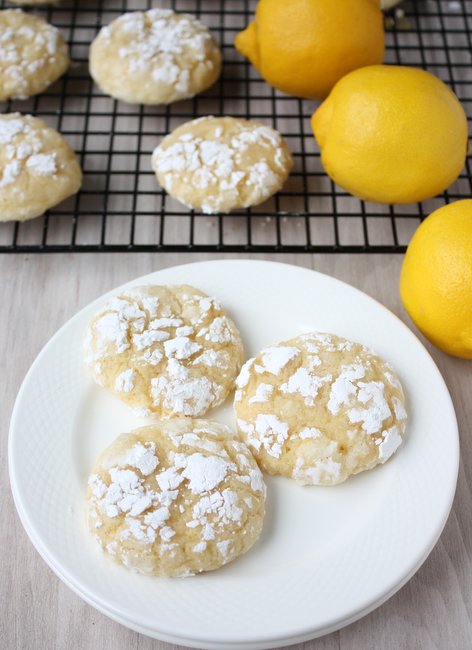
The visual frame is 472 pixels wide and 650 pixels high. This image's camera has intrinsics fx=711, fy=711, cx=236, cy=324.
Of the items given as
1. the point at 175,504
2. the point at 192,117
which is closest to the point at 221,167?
the point at 192,117

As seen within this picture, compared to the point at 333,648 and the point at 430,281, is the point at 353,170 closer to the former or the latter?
the point at 430,281

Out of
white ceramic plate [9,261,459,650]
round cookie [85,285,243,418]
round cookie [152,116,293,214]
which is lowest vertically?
white ceramic plate [9,261,459,650]

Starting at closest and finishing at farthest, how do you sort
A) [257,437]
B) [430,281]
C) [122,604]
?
[122,604] → [257,437] → [430,281]

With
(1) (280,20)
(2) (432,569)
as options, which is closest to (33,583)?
(2) (432,569)

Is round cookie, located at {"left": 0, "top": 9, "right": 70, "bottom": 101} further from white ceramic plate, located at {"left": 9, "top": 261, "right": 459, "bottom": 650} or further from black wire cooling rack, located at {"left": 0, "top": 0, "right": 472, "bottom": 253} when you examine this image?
white ceramic plate, located at {"left": 9, "top": 261, "right": 459, "bottom": 650}

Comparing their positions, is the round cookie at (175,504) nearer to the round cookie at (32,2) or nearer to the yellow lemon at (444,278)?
the yellow lemon at (444,278)

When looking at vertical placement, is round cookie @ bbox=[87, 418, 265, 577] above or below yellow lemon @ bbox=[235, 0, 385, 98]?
below

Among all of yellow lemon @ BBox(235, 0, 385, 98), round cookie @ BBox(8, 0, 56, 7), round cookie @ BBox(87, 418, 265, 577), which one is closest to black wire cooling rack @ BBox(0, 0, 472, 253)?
round cookie @ BBox(8, 0, 56, 7)
